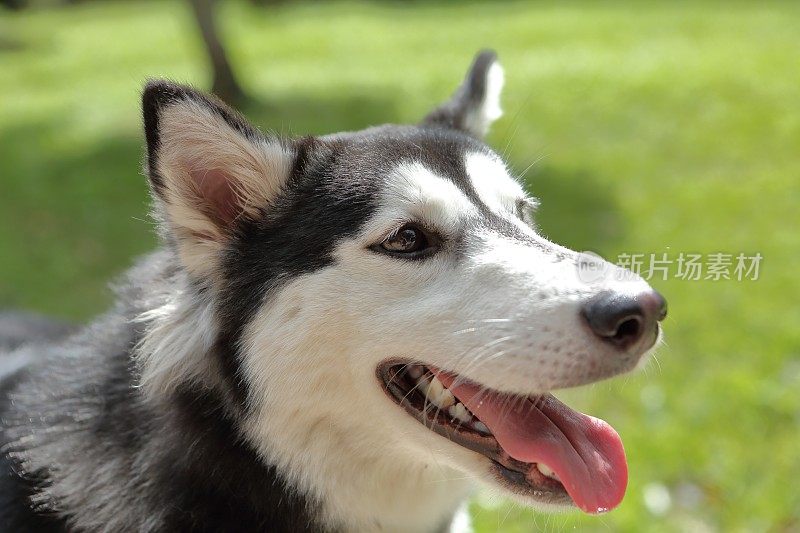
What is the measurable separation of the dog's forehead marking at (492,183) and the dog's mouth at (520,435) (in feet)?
1.92

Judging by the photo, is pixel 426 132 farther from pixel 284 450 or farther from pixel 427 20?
pixel 427 20

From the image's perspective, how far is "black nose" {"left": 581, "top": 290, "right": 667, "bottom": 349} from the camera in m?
2.06

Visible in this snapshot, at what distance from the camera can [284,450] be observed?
243cm

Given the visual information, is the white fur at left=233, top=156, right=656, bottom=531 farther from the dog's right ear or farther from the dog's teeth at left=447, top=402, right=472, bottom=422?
the dog's right ear

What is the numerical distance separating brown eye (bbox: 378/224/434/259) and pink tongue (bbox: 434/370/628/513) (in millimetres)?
360

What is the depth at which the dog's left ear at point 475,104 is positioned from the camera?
328 centimetres

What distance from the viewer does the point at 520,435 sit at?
7.73 feet

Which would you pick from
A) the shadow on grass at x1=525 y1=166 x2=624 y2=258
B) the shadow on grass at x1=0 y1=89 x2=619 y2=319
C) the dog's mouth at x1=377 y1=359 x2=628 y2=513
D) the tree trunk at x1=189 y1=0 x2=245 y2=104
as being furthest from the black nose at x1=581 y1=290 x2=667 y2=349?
the tree trunk at x1=189 y1=0 x2=245 y2=104

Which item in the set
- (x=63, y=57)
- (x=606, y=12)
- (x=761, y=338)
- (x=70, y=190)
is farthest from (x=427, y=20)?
(x=761, y=338)

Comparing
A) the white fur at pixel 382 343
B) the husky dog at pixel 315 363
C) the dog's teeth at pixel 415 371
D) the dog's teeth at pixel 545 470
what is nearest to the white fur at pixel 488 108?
the husky dog at pixel 315 363

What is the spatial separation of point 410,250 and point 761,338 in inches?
139

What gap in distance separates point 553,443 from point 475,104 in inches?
58.7

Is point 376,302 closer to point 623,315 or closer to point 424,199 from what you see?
point 424,199

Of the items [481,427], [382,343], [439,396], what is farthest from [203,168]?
[481,427]
